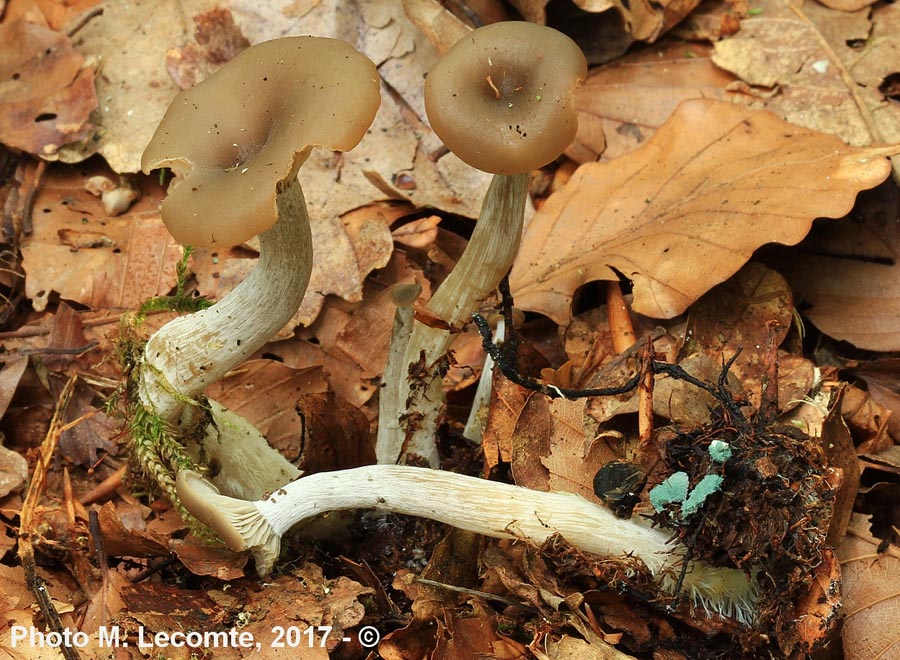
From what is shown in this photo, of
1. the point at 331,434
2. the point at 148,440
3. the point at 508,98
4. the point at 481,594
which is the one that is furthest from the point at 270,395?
the point at 508,98

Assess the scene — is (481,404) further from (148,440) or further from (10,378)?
(10,378)

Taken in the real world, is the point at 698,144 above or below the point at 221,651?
above

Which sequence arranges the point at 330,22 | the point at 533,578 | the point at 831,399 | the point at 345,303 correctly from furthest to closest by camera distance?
the point at 330,22, the point at 345,303, the point at 831,399, the point at 533,578

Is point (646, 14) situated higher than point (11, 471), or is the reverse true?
point (646, 14)

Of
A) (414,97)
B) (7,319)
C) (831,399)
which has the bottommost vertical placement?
(831,399)

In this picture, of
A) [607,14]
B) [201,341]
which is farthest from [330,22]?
[201,341]

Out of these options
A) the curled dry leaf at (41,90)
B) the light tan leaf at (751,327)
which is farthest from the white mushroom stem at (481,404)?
the curled dry leaf at (41,90)

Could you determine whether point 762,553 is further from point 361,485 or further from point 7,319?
point 7,319
